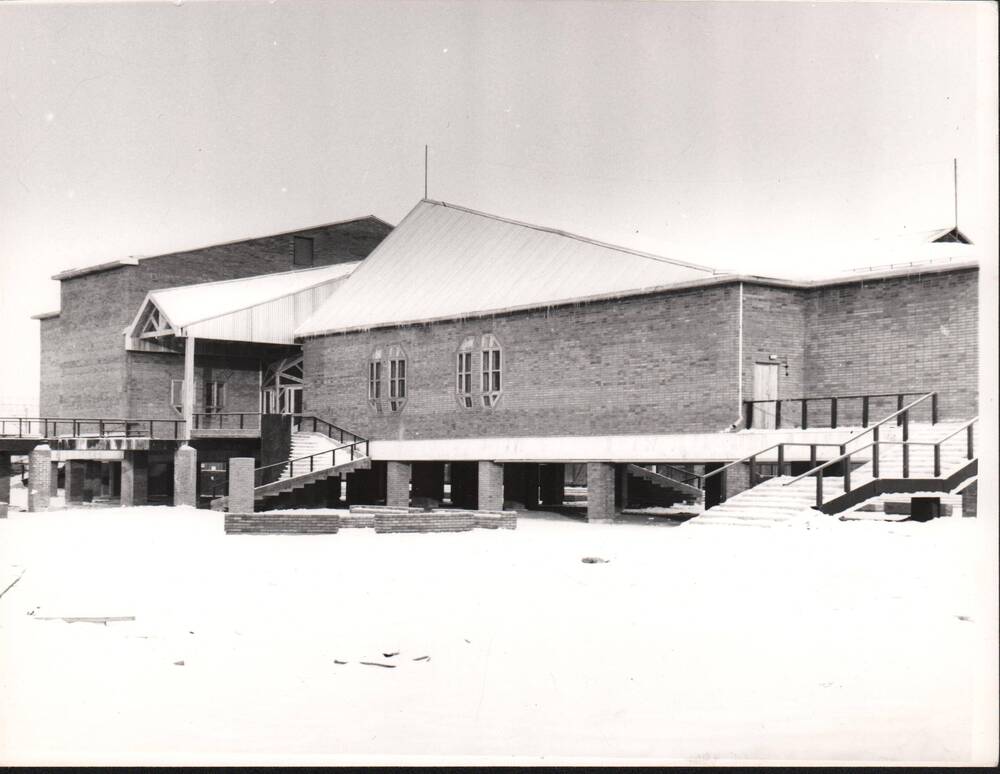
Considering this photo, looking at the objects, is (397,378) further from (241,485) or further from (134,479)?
(134,479)

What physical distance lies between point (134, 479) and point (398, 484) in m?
8.33

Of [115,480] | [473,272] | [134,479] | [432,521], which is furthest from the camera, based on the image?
[115,480]

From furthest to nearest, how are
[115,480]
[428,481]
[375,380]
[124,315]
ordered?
[115,480] → [124,315] → [428,481] → [375,380]

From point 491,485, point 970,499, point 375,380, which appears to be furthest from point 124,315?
point 970,499

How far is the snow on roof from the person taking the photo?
25.8 metres

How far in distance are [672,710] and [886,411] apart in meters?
12.7

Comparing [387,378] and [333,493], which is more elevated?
[387,378]

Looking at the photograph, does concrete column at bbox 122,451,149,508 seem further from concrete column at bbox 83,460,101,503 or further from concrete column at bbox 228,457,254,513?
concrete column at bbox 228,457,254,513

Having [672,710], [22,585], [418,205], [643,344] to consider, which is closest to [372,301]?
[418,205]

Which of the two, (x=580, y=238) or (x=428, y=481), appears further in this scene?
(x=428, y=481)

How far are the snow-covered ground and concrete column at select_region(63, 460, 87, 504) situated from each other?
24284 mm

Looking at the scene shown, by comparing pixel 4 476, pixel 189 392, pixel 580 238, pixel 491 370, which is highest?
pixel 580 238

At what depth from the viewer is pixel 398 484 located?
3050cm

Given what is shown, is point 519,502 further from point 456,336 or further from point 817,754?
point 817,754
